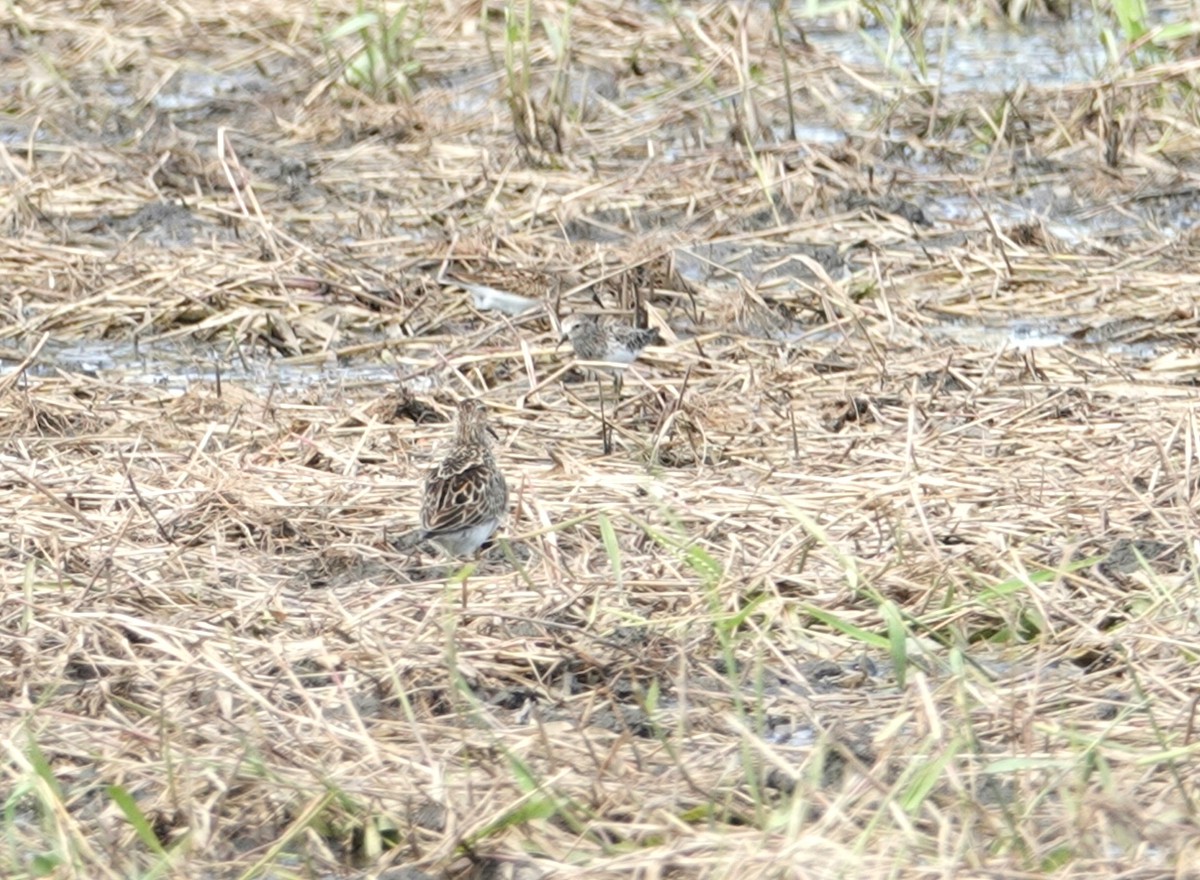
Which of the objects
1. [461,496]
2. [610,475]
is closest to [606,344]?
[610,475]

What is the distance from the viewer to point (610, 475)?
6.36 meters

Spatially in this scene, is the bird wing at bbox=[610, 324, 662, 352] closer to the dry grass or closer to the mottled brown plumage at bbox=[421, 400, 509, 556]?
the dry grass

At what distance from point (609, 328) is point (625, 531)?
1694mm

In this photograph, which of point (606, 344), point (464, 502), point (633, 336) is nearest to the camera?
point (464, 502)

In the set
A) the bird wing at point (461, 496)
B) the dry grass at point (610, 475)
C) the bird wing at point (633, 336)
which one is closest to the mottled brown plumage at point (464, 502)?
the bird wing at point (461, 496)

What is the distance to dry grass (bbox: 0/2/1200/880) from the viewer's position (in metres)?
4.09

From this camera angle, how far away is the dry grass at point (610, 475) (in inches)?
161

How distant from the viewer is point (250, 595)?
17.7 feet

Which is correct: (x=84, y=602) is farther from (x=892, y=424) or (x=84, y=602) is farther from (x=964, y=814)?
(x=892, y=424)

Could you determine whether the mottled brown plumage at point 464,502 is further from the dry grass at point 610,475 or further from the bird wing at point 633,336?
the bird wing at point 633,336

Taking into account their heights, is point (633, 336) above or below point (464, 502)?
below

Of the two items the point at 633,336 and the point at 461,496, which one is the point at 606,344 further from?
the point at 461,496

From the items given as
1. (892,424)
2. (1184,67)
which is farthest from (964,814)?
(1184,67)

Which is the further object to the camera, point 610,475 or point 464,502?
point 610,475
